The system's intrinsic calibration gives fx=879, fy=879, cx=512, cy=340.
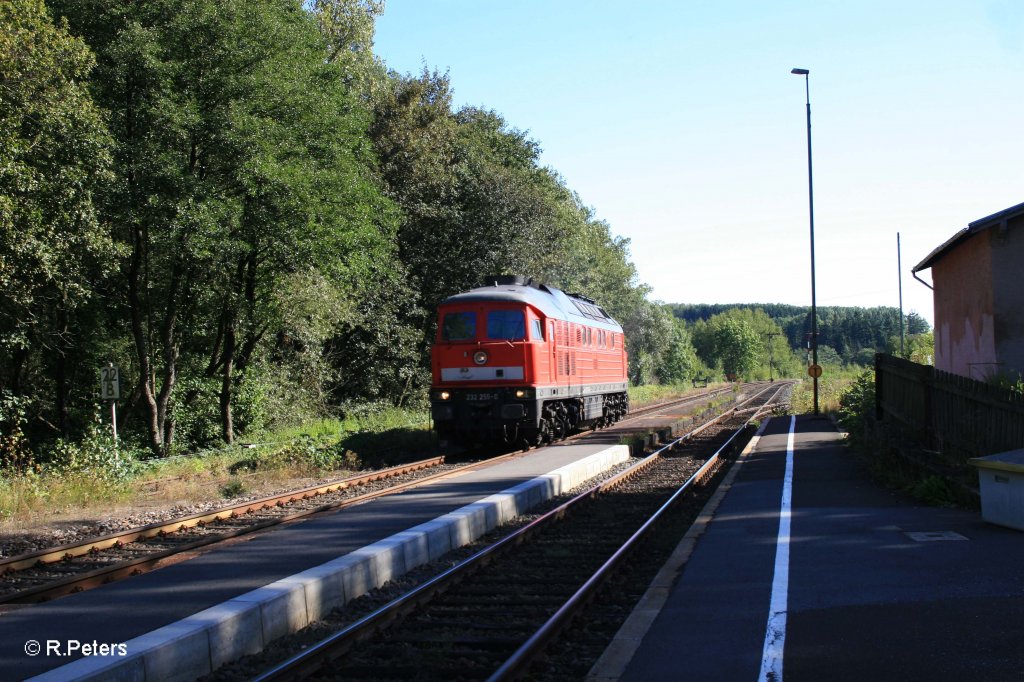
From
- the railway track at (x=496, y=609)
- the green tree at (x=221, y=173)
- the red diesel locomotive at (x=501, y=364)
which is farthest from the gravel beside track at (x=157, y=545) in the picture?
the green tree at (x=221, y=173)

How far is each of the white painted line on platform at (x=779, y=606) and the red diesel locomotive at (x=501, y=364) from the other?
8.11 metres

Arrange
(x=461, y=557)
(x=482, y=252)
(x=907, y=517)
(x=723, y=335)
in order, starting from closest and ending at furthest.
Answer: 1. (x=461, y=557)
2. (x=907, y=517)
3. (x=482, y=252)
4. (x=723, y=335)

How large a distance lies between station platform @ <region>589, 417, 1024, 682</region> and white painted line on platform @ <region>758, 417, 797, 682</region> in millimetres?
13

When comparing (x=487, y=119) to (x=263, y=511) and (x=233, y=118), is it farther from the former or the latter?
(x=263, y=511)

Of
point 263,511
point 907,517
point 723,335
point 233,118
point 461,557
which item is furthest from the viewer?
point 723,335

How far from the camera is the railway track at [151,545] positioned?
804 centimetres

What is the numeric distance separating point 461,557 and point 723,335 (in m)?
123

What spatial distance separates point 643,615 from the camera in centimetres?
678

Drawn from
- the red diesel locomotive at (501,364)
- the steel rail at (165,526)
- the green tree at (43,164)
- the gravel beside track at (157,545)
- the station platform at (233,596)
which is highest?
the green tree at (43,164)

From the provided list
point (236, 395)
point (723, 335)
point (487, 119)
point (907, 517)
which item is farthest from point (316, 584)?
point (723, 335)

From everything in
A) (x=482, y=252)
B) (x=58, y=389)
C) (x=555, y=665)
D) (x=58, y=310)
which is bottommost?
(x=555, y=665)

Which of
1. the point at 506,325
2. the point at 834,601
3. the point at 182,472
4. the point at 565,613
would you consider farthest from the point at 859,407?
the point at 565,613

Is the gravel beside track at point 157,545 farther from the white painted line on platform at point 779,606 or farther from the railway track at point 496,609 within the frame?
the white painted line on platform at point 779,606

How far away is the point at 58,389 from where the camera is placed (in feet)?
71.3
